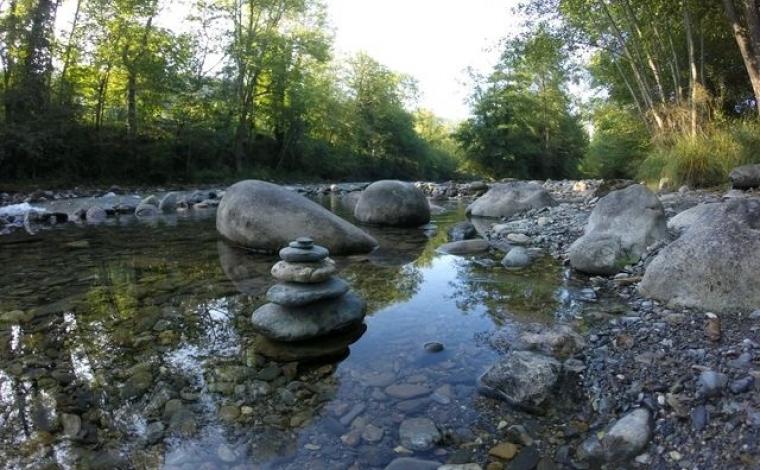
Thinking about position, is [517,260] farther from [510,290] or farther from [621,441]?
[621,441]

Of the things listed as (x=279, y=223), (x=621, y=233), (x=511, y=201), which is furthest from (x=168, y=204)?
(x=621, y=233)

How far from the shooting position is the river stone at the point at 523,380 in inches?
103

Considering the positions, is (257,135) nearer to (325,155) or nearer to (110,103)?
(325,155)

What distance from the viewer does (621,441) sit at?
2.17 meters

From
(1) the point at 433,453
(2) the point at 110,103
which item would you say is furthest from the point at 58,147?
(1) the point at 433,453

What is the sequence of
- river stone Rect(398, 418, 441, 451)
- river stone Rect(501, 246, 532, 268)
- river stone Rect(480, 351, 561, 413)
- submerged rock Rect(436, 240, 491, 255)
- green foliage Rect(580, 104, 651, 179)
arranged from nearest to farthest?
river stone Rect(398, 418, 441, 451)
river stone Rect(480, 351, 561, 413)
river stone Rect(501, 246, 532, 268)
submerged rock Rect(436, 240, 491, 255)
green foliage Rect(580, 104, 651, 179)

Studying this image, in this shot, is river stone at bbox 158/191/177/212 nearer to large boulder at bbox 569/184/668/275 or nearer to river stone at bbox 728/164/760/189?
large boulder at bbox 569/184/668/275

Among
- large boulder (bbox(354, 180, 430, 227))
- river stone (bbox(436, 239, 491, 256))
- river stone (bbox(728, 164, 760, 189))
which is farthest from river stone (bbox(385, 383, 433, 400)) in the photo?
river stone (bbox(728, 164, 760, 189))

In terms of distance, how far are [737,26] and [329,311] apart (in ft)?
33.8

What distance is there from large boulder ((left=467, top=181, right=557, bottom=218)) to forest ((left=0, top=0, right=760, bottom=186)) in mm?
3359

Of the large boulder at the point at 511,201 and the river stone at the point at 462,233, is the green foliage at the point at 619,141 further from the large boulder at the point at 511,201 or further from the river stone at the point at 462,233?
the river stone at the point at 462,233

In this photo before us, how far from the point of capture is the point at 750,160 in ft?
36.7

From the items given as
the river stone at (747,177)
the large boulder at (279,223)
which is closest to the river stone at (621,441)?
the large boulder at (279,223)

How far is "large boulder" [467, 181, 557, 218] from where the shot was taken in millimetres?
11867
